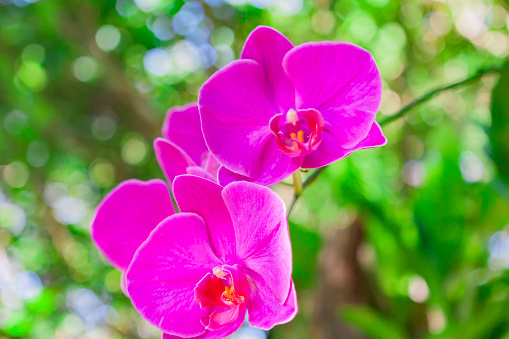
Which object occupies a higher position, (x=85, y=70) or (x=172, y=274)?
(x=172, y=274)

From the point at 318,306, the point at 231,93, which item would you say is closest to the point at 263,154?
the point at 231,93

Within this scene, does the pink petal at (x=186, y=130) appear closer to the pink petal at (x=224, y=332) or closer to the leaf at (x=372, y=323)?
the pink petal at (x=224, y=332)

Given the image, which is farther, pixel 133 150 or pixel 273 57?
pixel 133 150

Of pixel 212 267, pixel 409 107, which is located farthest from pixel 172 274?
pixel 409 107

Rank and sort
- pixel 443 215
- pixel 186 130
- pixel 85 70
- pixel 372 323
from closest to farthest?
pixel 186 130 < pixel 372 323 < pixel 443 215 < pixel 85 70

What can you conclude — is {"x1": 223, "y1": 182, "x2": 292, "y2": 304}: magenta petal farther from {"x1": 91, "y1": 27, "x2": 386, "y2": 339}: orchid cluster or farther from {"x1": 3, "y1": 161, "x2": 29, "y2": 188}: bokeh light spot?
{"x1": 3, "y1": 161, "x2": 29, "y2": 188}: bokeh light spot

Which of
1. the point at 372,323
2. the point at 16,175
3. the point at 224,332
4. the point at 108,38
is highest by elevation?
the point at 224,332

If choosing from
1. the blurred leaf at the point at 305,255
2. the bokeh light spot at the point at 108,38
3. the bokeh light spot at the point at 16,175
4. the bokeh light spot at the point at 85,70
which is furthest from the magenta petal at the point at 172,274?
the bokeh light spot at the point at 16,175

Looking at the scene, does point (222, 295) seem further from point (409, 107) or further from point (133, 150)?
point (133, 150)
